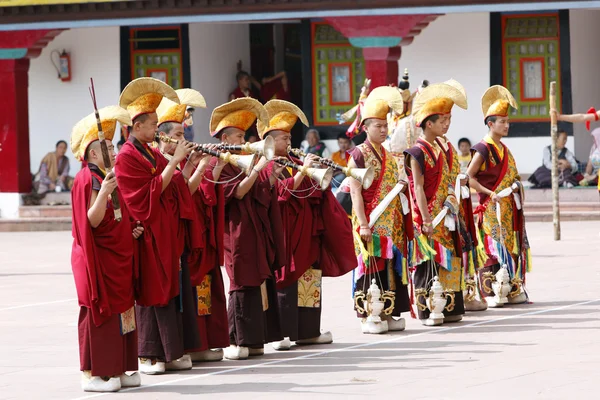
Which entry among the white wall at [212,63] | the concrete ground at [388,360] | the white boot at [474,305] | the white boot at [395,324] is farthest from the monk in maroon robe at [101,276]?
the white wall at [212,63]

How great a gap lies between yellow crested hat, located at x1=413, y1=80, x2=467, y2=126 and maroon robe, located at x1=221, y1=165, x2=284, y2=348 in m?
1.64

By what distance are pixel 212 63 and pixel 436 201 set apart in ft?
43.9

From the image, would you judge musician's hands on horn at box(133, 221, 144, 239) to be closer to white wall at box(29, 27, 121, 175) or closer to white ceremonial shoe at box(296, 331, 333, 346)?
white ceremonial shoe at box(296, 331, 333, 346)

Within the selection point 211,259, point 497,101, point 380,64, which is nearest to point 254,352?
point 211,259

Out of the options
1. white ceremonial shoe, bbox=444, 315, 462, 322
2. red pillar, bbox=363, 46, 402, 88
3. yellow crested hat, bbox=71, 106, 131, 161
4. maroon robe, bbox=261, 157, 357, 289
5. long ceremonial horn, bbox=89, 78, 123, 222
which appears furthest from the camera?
red pillar, bbox=363, 46, 402, 88

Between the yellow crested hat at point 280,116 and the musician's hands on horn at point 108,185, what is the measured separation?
1.87m

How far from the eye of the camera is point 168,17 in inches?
845

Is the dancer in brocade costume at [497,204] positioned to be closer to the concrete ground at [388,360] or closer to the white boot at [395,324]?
the concrete ground at [388,360]

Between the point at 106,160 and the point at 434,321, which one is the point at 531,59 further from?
the point at 106,160

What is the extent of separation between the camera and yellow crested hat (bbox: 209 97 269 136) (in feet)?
29.4

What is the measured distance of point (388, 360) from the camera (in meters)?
8.62

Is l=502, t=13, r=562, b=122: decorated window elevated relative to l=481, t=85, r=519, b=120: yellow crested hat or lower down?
elevated

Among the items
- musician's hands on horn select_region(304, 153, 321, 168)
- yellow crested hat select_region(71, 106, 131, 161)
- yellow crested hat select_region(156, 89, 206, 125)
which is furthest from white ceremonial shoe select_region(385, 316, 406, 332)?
yellow crested hat select_region(71, 106, 131, 161)

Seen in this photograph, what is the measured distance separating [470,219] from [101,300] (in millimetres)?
3848
